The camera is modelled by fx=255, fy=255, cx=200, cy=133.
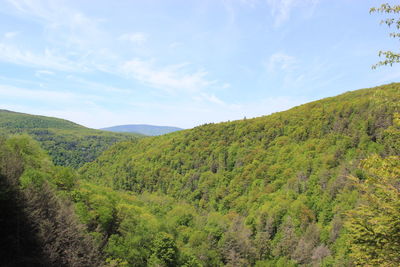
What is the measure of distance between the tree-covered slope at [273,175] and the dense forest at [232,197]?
1.46ft

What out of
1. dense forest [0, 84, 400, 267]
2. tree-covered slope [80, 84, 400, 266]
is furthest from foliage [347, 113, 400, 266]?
tree-covered slope [80, 84, 400, 266]

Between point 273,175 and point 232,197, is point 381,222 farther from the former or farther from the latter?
point 232,197

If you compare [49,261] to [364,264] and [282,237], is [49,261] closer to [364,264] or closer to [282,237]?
[364,264]

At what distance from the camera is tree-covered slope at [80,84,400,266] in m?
59.6

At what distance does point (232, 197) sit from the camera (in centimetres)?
11044

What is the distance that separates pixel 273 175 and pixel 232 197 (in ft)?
65.6

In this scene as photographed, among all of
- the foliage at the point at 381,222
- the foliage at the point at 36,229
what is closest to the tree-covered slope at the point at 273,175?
the foliage at the point at 381,222

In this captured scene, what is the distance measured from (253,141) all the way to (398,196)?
137 m

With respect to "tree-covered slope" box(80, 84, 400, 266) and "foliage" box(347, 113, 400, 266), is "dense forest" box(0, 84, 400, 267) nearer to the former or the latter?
"foliage" box(347, 113, 400, 266)

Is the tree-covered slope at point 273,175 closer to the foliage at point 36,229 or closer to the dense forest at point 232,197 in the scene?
the dense forest at point 232,197

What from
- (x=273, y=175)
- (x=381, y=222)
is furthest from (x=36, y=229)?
(x=273, y=175)

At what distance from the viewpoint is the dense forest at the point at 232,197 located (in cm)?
1088

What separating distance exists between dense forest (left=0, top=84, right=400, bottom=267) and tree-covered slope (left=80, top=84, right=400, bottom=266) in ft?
1.46

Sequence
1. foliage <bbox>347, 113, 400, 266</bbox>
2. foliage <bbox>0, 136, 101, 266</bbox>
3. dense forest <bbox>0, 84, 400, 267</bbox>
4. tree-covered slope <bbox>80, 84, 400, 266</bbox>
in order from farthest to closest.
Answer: tree-covered slope <bbox>80, 84, 400, 266</bbox>, foliage <bbox>0, 136, 101, 266</bbox>, dense forest <bbox>0, 84, 400, 267</bbox>, foliage <bbox>347, 113, 400, 266</bbox>
